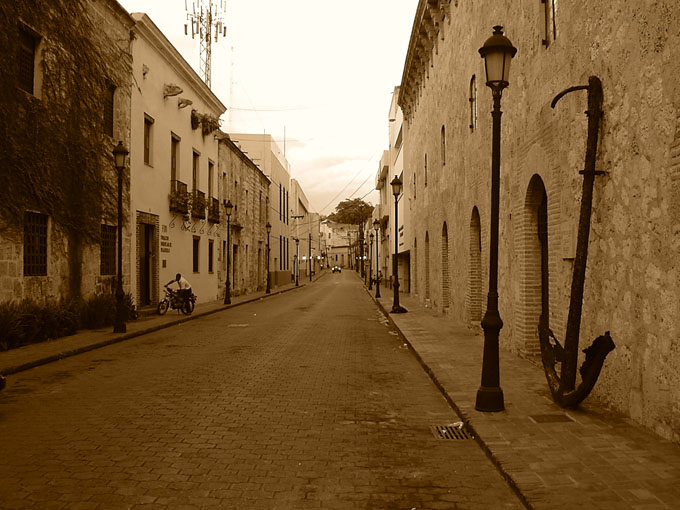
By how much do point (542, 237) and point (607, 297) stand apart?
3.42 metres

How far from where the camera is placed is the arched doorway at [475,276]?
1420 centimetres

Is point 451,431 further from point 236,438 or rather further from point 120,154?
point 120,154

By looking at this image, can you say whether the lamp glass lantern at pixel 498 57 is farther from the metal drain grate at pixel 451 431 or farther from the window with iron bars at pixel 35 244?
the window with iron bars at pixel 35 244

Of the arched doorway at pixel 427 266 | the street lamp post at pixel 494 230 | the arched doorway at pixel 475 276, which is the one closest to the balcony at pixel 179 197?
the arched doorway at pixel 427 266

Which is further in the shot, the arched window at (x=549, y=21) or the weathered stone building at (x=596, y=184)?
the arched window at (x=549, y=21)

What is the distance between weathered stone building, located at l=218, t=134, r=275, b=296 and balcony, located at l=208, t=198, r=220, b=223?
6.09ft

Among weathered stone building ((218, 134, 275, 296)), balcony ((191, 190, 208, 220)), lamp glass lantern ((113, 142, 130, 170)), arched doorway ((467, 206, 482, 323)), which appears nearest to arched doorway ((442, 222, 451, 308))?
arched doorway ((467, 206, 482, 323))

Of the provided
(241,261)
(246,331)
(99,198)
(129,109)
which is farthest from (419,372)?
(241,261)

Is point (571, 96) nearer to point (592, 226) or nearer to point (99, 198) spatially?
point (592, 226)

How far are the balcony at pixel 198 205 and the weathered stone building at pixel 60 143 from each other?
6.24 meters

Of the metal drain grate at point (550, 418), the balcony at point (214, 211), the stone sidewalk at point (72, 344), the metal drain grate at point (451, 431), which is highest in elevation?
the balcony at point (214, 211)

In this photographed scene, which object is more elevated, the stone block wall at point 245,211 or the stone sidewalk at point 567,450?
the stone block wall at point 245,211

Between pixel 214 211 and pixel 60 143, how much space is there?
43.0ft

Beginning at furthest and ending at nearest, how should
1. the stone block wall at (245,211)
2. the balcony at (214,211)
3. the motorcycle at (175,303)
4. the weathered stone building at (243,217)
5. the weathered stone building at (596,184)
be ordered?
the stone block wall at (245,211)
the weathered stone building at (243,217)
the balcony at (214,211)
the motorcycle at (175,303)
the weathered stone building at (596,184)
